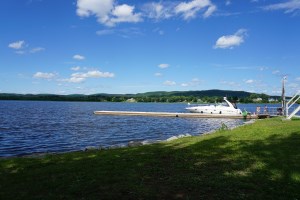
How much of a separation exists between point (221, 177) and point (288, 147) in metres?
6.81

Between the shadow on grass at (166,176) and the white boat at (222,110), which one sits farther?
the white boat at (222,110)

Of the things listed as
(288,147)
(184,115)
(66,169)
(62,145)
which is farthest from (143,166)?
(184,115)

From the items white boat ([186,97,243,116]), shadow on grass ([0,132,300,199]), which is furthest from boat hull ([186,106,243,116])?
shadow on grass ([0,132,300,199])

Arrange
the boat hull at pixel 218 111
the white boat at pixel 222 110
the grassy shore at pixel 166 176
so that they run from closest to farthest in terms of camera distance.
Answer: the grassy shore at pixel 166 176 → the boat hull at pixel 218 111 → the white boat at pixel 222 110

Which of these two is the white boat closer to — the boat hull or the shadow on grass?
the boat hull

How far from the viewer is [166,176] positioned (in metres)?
10.1

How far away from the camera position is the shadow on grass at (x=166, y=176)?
8.39 metres

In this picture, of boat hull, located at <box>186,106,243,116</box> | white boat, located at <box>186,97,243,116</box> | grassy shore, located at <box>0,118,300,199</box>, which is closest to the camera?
grassy shore, located at <box>0,118,300,199</box>

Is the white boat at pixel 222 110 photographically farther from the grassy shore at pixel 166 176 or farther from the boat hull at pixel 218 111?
the grassy shore at pixel 166 176

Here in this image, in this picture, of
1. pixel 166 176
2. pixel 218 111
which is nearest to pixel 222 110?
pixel 218 111

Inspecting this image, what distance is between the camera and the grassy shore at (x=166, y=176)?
8.39 meters

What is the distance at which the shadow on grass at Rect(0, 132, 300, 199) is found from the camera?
27.5 feet

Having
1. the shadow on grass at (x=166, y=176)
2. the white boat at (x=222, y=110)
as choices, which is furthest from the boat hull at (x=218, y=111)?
the shadow on grass at (x=166, y=176)

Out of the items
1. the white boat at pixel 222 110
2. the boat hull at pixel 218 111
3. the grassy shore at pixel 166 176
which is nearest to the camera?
the grassy shore at pixel 166 176
